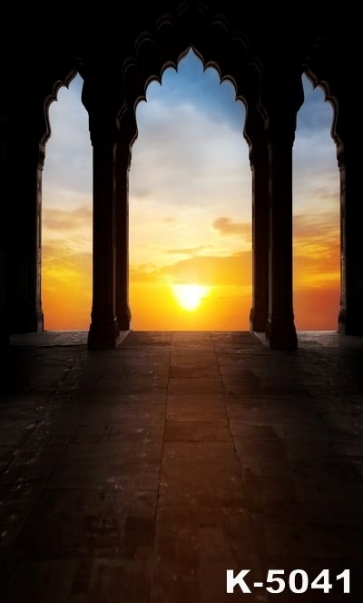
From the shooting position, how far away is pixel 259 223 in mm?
11953

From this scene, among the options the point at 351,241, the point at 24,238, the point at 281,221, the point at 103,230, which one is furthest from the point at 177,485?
the point at 24,238

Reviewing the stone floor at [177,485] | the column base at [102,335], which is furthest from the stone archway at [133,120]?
the stone floor at [177,485]

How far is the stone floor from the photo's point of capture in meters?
2.46

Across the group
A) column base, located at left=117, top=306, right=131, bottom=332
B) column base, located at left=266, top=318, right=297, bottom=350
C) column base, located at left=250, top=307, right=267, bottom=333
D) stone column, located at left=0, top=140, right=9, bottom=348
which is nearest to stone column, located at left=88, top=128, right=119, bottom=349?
column base, located at left=117, top=306, right=131, bottom=332

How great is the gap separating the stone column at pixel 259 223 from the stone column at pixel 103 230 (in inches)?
160

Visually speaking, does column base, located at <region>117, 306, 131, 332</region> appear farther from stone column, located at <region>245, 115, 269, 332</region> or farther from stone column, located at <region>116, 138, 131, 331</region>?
stone column, located at <region>245, 115, 269, 332</region>

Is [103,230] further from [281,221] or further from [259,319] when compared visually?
[259,319]

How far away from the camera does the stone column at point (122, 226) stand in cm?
1188

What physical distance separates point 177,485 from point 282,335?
6745mm

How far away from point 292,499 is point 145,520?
45.1 inches

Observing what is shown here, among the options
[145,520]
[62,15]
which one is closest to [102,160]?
[62,15]

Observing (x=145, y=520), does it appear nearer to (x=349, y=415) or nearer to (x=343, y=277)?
(x=349, y=415)

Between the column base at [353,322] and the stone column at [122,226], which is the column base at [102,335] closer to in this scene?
the stone column at [122,226]

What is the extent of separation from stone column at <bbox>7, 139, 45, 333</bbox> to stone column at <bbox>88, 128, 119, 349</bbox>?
10.00 ft
